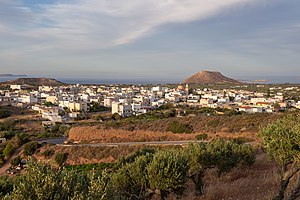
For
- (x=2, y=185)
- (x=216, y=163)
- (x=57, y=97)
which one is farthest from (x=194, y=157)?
(x=57, y=97)

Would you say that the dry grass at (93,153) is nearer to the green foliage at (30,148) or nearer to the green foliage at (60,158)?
the green foliage at (60,158)

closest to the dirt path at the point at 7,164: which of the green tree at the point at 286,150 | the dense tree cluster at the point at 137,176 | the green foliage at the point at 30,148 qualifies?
the green foliage at the point at 30,148

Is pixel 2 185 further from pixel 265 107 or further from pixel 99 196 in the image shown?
pixel 265 107

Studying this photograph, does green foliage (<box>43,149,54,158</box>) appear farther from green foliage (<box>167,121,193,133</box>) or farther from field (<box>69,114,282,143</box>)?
green foliage (<box>167,121,193,133</box>)

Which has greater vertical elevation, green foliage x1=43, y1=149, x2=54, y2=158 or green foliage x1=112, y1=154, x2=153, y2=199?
green foliage x1=112, y1=154, x2=153, y2=199

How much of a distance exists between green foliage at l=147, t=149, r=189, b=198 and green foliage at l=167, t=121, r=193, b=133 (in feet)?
78.2

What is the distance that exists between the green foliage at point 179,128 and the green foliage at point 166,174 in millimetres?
23845

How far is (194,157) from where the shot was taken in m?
12.1

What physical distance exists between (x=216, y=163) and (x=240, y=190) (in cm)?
162

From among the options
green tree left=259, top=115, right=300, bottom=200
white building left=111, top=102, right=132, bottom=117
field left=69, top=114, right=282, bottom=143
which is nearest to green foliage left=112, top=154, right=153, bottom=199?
green tree left=259, top=115, right=300, bottom=200

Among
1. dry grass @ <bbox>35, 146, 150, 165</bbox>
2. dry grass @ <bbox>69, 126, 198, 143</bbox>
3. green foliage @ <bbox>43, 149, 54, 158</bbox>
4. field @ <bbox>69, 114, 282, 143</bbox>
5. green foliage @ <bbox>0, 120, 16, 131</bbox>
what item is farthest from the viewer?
green foliage @ <bbox>0, 120, 16, 131</bbox>

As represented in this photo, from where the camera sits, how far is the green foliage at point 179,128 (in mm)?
33750

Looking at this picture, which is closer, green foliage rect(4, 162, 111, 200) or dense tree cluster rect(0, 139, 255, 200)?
green foliage rect(4, 162, 111, 200)

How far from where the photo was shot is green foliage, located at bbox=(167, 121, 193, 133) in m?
33.8
